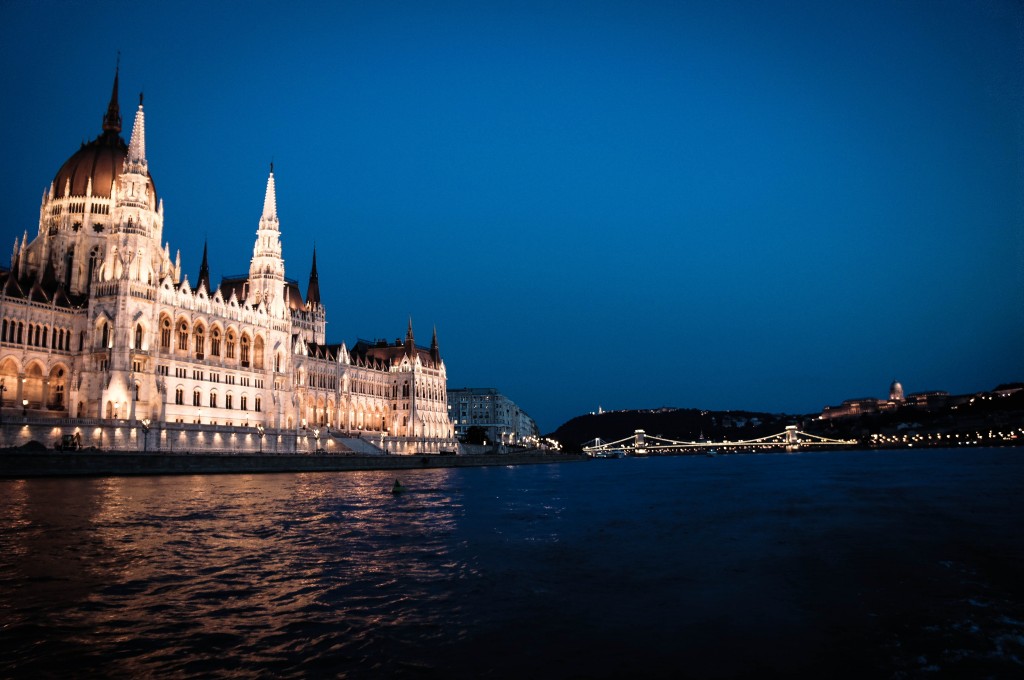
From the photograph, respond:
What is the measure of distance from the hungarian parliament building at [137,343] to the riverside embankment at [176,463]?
25.1 ft

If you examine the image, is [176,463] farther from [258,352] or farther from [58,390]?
[258,352]

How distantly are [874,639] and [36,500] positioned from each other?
33.4m

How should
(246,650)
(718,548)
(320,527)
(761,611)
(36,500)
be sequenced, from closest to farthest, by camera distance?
(246,650) → (761,611) → (718,548) → (320,527) → (36,500)

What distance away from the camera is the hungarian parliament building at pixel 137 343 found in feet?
222

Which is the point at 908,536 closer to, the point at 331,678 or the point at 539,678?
the point at 539,678

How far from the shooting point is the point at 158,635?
11383 millimetres

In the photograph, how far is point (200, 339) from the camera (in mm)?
79875

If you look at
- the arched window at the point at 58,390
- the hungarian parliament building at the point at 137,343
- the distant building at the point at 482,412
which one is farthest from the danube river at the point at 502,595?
the distant building at the point at 482,412

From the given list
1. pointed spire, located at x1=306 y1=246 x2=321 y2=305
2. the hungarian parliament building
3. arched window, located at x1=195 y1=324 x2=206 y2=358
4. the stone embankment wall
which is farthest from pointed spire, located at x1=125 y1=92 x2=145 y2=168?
pointed spire, located at x1=306 y1=246 x2=321 y2=305

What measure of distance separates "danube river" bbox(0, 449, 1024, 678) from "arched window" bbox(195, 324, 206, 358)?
5058 cm

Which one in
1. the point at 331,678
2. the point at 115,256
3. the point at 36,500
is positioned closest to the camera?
the point at 331,678

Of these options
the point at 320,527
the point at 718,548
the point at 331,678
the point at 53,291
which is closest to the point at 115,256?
the point at 53,291

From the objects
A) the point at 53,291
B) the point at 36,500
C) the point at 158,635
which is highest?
the point at 53,291

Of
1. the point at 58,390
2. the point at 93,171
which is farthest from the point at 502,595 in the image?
the point at 93,171
